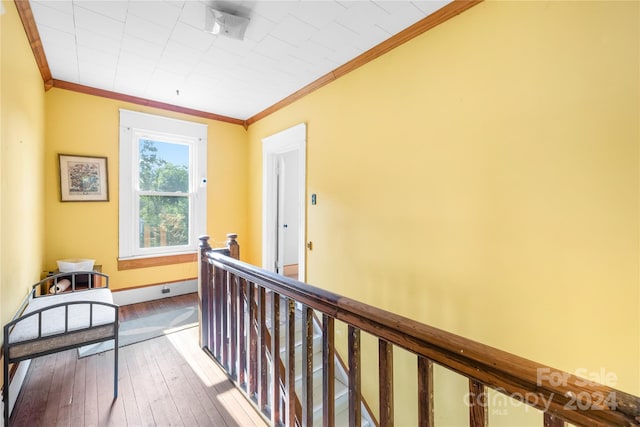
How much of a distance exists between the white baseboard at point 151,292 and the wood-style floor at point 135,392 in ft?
3.72

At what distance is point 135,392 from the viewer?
1899 millimetres

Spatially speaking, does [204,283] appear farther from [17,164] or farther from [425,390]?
[425,390]

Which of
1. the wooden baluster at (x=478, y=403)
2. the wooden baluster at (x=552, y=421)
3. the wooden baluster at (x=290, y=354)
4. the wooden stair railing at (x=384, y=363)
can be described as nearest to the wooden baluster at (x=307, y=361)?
the wooden stair railing at (x=384, y=363)

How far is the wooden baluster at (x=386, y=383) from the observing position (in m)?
0.99

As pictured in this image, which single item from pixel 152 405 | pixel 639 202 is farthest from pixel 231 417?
pixel 639 202

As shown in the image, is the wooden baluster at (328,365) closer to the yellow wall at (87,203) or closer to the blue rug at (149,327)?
the blue rug at (149,327)

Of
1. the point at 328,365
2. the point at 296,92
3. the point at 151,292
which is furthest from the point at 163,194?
the point at 328,365

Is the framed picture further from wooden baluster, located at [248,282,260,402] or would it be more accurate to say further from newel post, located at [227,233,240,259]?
wooden baluster, located at [248,282,260,402]

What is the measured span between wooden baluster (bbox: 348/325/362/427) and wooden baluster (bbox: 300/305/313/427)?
0.26 m

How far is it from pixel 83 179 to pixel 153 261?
48.4 inches

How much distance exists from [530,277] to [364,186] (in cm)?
136

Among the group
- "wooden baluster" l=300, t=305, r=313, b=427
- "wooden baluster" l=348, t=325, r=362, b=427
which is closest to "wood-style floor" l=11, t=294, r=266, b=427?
"wooden baluster" l=300, t=305, r=313, b=427

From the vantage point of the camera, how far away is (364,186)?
2.50 meters

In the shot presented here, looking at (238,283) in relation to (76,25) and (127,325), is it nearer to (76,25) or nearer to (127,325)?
(127,325)
